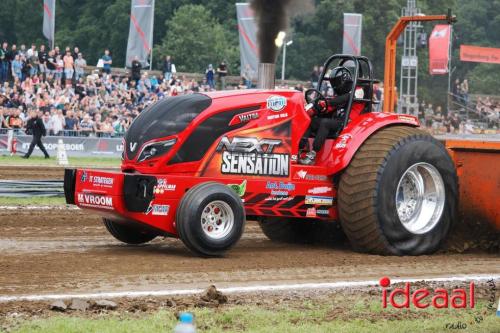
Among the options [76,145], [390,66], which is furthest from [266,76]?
[76,145]

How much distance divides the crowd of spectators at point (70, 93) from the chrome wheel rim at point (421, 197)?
59.2 feet

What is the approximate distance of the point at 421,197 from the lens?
37.6 ft

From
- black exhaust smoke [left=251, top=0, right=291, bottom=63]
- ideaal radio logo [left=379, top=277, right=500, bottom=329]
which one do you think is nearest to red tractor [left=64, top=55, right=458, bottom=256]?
ideaal radio logo [left=379, top=277, right=500, bottom=329]

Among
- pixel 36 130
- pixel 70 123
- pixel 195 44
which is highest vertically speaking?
pixel 195 44

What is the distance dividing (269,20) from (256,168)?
6862 mm

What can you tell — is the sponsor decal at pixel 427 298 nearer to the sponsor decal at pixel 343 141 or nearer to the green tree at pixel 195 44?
the sponsor decal at pixel 343 141

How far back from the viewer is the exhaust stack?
14.1 meters

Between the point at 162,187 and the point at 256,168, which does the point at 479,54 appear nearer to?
the point at 256,168

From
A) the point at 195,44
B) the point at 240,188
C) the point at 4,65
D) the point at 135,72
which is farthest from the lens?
the point at 195,44

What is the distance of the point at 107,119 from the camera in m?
31.0

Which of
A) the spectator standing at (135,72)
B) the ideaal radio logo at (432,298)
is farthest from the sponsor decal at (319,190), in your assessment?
the spectator standing at (135,72)

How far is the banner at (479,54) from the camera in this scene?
1610 inches

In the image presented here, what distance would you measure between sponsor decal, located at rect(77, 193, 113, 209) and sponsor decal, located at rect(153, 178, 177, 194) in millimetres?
476

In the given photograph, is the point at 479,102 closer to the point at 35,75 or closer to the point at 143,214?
the point at 35,75
